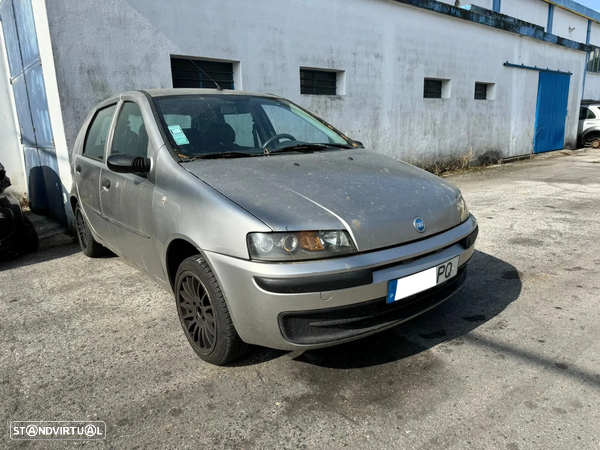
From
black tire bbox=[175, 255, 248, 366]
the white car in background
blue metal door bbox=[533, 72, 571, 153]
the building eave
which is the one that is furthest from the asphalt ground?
the white car in background

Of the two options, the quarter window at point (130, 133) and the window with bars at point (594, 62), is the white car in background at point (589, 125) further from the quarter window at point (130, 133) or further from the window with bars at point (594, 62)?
the quarter window at point (130, 133)

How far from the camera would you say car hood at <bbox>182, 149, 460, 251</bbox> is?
2.05 meters

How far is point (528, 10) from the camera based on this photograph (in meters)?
18.3

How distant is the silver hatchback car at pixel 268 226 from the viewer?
1.96 metres

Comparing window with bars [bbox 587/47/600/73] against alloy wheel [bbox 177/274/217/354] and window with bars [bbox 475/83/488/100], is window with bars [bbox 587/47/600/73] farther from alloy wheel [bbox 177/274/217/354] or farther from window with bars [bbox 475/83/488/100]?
alloy wheel [bbox 177/274/217/354]

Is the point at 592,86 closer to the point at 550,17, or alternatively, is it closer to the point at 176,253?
the point at 550,17

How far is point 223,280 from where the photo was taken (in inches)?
81.3

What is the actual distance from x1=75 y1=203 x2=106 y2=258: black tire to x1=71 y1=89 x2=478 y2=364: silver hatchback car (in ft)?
4.01

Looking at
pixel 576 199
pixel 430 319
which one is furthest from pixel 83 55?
pixel 576 199

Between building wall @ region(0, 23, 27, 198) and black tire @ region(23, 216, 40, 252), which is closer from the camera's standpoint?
black tire @ region(23, 216, 40, 252)

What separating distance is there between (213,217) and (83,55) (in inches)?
164

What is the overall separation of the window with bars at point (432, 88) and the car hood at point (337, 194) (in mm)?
7867

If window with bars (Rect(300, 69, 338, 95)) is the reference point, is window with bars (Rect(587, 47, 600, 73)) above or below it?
above

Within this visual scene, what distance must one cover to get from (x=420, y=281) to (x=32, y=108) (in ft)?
19.3
